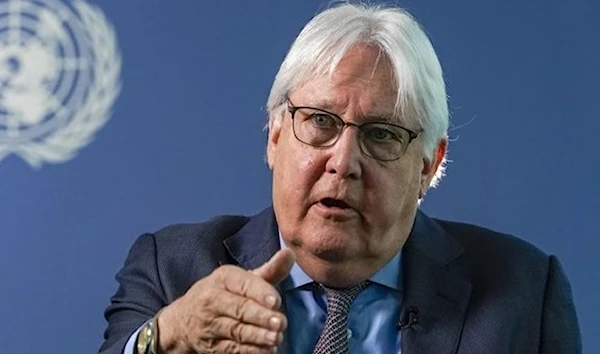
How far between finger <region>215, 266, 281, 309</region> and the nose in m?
0.31

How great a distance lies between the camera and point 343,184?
4.78 ft

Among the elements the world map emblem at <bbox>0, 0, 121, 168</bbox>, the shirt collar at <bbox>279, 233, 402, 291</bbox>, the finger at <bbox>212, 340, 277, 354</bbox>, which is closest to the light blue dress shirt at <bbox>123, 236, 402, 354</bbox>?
the shirt collar at <bbox>279, 233, 402, 291</bbox>

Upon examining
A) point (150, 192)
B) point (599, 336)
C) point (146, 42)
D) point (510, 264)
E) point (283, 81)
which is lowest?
point (599, 336)

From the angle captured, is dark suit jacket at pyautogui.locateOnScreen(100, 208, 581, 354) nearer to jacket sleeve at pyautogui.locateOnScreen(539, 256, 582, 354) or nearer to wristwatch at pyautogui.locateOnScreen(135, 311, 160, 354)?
jacket sleeve at pyautogui.locateOnScreen(539, 256, 582, 354)

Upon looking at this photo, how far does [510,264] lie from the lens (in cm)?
168

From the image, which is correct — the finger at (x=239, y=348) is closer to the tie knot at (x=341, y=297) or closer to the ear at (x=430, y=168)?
the tie knot at (x=341, y=297)

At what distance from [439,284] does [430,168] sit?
0.19 m

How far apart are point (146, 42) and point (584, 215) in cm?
95

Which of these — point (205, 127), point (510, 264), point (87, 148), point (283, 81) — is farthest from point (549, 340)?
point (87, 148)

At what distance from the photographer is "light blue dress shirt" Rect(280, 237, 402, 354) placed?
5.10ft

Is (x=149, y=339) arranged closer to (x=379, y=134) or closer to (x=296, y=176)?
(x=296, y=176)

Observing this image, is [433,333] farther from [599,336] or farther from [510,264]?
[599,336]

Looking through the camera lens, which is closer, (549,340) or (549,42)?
(549,340)

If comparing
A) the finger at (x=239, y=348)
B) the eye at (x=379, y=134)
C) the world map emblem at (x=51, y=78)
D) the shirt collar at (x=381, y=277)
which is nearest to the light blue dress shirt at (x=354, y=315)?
the shirt collar at (x=381, y=277)
